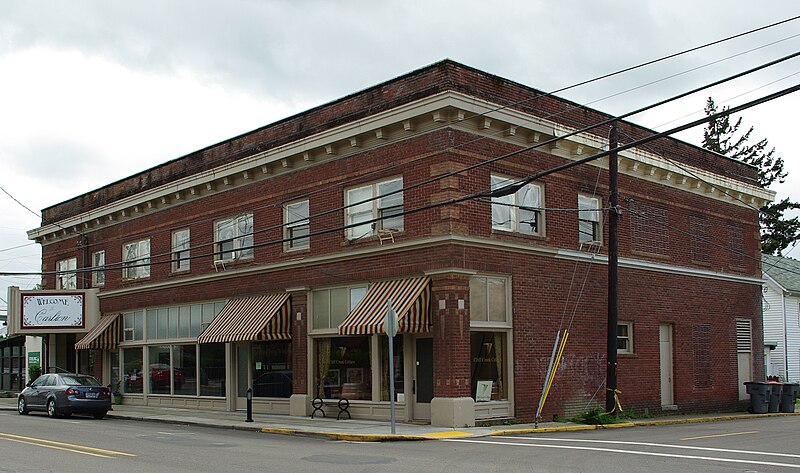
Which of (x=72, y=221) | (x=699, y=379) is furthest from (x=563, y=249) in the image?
(x=72, y=221)

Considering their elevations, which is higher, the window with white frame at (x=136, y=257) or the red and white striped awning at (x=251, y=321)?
→ the window with white frame at (x=136, y=257)

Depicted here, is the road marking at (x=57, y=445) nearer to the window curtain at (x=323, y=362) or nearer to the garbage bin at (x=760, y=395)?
the window curtain at (x=323, y=362)

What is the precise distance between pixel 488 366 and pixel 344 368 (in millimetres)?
4183

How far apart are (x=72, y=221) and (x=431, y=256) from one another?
21323mm

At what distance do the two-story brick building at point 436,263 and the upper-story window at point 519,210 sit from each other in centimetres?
5

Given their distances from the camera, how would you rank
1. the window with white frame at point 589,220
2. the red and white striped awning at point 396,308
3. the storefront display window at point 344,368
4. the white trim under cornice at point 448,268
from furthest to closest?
1. the window with white frame at point 589,220
2. the storefront display window at point 344,368
3. the white trim under cornice at point 448,268
4. the red and white striped awning at point 396,308

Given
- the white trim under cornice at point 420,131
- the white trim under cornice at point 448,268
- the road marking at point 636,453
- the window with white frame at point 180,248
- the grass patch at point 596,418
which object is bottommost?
the grass patch at point 596,418

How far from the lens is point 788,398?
2912 cm

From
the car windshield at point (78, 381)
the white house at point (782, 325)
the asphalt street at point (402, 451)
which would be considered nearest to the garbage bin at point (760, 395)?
the asphalt street at point (402, 451)

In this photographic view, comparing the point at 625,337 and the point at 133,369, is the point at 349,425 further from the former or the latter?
the point at 133,369

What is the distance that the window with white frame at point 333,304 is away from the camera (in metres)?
22.8

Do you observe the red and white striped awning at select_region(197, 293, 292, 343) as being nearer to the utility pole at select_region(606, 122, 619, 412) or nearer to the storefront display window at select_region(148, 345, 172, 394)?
the storefront display window at select_region(148, 345, 172, 394)

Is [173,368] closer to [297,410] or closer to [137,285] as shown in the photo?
[137,285]

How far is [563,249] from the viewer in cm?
2319
